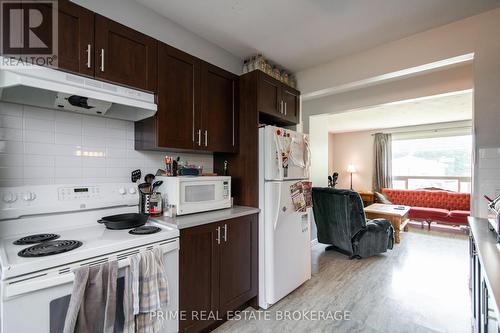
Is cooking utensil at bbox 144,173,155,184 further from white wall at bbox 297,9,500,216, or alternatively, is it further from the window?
the window

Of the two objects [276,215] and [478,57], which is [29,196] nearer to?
[276,215]

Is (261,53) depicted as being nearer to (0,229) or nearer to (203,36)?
(203,36)

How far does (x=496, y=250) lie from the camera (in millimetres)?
1131

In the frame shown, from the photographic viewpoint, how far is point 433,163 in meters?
5.86

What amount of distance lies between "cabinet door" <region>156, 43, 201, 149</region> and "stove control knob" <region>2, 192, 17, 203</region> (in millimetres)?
890

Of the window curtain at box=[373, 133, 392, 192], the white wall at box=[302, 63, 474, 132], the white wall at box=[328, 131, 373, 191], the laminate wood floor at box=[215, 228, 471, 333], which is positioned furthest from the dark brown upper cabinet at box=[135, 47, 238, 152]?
the white wall at box=[328, 131, 373, 191]

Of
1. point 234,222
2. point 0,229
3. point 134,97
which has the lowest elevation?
point 234,222

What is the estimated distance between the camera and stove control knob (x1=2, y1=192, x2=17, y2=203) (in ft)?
4.35

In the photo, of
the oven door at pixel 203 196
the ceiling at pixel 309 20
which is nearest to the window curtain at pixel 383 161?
the ceiling at pixel 309 20

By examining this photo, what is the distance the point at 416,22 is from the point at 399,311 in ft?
8.60

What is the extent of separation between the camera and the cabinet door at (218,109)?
2.09 meters

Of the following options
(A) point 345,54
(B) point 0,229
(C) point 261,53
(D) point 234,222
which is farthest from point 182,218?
(A) point 345,54

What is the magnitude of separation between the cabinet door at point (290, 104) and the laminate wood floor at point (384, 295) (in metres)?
1.92

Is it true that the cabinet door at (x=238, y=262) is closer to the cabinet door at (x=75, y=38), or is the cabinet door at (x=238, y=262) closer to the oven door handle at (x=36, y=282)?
the oven door handle at (x=36, y=282)
